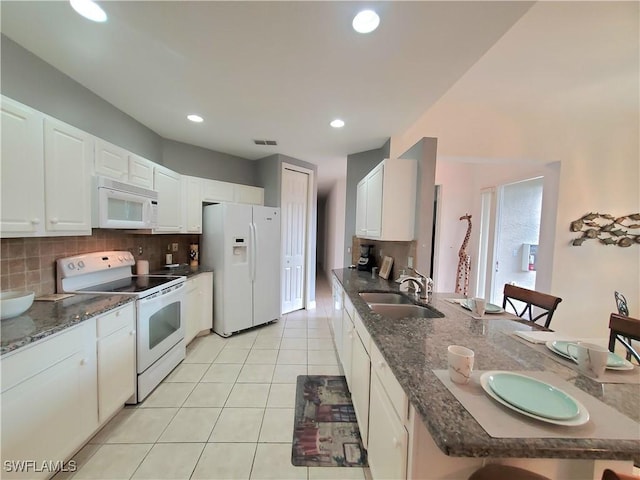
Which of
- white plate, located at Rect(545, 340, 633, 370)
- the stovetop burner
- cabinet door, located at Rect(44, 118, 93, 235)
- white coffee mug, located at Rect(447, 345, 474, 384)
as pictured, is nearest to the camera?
white coffee mug, located at Rect(447, 345, 474, 384)

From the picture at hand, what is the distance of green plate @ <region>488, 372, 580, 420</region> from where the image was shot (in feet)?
2.42

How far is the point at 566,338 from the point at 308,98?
2.46 m

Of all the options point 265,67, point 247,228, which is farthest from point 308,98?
point 247,228

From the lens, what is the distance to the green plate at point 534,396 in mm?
738

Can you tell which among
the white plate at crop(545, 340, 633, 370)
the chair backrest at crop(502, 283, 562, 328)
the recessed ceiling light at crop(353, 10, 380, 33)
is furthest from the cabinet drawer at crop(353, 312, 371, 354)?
the recessed ceiling light at crop(353, 10, 380, 33)

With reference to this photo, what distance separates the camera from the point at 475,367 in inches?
40.0

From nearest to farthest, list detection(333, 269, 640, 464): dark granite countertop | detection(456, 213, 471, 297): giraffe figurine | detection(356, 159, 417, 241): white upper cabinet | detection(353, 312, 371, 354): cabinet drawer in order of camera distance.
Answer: detection(333, 269, 640, 464): dark granite countertop → detection(353, 312, 371, 354): cabinet drawer → detection(356, 159, 417, 241): white upper cabinet → detection(456, 213, 471, 297): giraffe figurine

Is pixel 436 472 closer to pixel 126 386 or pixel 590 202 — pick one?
pixel 126 386

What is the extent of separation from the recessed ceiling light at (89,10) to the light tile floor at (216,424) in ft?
8.60

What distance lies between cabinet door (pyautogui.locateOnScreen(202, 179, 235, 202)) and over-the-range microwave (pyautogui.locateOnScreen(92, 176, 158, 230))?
35.8 inches

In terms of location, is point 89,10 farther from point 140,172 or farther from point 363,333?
point 363,333

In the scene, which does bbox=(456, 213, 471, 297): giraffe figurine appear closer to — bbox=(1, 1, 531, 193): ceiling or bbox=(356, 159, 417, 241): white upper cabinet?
bbox=(356, 159, 417, 241): white upper cabinet

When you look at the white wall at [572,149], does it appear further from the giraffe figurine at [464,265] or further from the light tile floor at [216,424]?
the light tile floor at [216,424]

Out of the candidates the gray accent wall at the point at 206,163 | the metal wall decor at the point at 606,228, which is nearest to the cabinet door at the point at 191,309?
the gray accent wall at the point at 206,163
